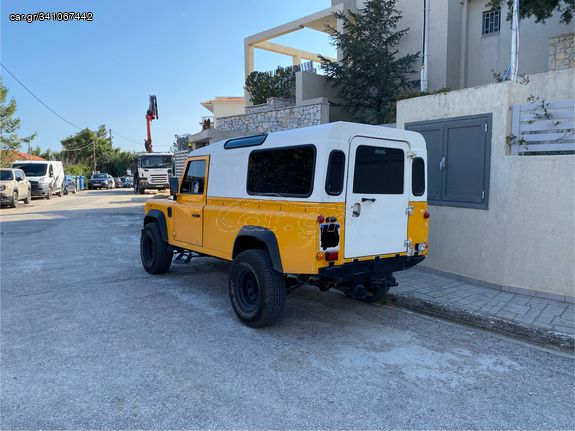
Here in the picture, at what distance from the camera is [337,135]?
14.1ft

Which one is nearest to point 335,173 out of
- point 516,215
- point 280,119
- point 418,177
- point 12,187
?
point 418,177

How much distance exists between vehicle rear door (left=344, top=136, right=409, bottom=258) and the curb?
46.3 inches

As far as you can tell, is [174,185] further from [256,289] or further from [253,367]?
[253,367]

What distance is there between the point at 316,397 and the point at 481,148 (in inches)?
189

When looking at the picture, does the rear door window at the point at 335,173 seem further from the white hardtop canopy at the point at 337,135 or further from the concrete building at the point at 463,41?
the concrete building at the point at 463,41

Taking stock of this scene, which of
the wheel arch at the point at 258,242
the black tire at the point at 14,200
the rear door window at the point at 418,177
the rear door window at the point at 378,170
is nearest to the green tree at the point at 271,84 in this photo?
the black tire at the point at 14,200

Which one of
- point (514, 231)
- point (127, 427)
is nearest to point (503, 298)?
point (514, 231)

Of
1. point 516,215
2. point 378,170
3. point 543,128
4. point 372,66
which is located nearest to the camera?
point 378,170

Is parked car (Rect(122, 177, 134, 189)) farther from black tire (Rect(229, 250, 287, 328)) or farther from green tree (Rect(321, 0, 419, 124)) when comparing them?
black tire (Rect(229, 250, 287, 328))

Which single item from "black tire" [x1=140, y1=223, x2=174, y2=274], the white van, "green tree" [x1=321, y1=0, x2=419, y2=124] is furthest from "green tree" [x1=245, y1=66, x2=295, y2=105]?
the white van

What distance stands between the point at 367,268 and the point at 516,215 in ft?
9.30

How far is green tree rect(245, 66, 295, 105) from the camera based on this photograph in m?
19.2

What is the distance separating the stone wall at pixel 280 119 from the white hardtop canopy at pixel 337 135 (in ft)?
29.6

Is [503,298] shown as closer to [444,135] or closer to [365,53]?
[444,135]
